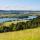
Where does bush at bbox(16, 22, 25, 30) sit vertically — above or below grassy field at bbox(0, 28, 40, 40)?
above

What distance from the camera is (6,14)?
1.27m

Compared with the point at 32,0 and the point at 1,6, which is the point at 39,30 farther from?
the point at 1,6

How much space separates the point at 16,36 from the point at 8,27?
5.8 inches

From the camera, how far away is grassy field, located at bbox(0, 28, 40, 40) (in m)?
1.16

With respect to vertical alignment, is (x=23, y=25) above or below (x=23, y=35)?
above

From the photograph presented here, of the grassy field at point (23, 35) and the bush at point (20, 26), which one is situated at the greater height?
Result: the bush at point (20, 26)

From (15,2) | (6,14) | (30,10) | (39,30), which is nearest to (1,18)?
(6,14)

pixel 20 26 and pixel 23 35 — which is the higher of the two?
pixel 20 26

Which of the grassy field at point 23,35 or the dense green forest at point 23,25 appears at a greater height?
the dense green forest at point 23,25

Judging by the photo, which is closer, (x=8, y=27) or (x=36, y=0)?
(x=8, y=27)

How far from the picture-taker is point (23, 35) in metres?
1.19

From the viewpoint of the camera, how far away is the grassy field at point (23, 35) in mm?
1162

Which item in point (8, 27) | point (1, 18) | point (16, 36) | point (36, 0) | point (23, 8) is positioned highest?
point (36, 0)

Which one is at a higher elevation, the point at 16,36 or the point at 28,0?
the point at 28,0
